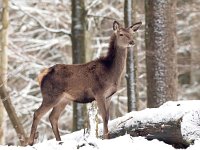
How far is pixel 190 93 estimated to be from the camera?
26.1 metres

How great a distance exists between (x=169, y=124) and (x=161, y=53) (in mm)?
4235

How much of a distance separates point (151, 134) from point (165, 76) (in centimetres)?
396

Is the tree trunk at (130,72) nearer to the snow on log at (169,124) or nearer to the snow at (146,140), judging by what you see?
the snow on log at (169,124)

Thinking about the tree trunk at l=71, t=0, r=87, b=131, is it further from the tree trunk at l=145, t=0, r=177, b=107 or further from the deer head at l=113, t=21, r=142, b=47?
the deer head at l=113, t=21, r=142, b=47

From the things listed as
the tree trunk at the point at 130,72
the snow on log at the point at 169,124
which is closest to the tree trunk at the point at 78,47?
the tree trunk at the point at 130,72

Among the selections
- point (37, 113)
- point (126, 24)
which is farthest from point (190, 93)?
point (37, 113)

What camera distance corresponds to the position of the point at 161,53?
1158 cm

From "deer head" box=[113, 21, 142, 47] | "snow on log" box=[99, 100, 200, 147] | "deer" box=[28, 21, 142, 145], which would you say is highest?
"deer head" box=[113, 21, 142, 47]

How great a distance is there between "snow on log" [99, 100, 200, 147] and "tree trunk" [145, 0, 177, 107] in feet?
11.0

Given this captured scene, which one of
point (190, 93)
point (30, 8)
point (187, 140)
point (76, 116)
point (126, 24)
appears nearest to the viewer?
point (187, 140)

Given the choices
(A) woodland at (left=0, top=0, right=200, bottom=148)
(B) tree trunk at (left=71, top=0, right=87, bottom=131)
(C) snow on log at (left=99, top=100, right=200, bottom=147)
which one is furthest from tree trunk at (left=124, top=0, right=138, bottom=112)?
(C) snow on log at (left=99, top=100, right=200, bottom=147)

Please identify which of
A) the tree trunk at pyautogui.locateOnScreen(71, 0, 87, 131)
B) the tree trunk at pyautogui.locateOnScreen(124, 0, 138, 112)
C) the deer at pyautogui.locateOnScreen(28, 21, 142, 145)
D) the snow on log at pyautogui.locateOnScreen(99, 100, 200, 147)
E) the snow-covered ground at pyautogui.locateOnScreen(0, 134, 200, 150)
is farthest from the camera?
the tree trunk at pyautogui.locateOnScreen(71, 0, 87, 131)

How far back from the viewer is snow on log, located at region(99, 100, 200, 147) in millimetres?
7316

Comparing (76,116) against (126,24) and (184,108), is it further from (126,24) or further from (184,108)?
(184,108)
